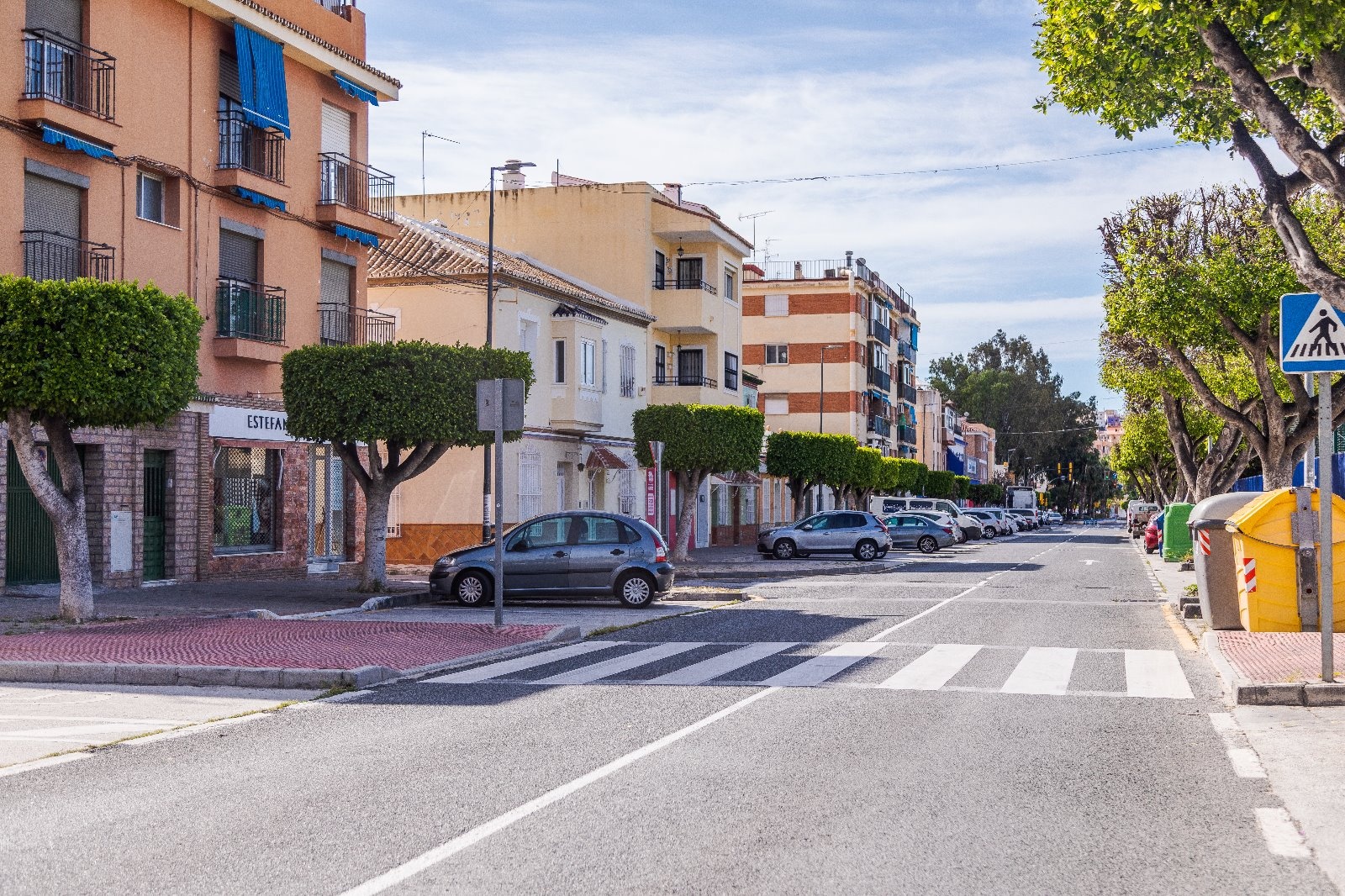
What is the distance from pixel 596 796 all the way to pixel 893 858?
1881mm

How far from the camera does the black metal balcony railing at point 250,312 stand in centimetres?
2609

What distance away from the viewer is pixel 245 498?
1069 inches

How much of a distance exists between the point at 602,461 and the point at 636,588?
18966mm

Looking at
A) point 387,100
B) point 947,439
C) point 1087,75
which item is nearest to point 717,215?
point 387,100

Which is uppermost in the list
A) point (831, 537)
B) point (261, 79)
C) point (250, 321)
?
point (261, 79)

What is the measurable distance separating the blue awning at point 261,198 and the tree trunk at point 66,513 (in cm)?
939

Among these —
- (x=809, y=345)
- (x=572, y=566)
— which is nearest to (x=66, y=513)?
(x=572, y=566)

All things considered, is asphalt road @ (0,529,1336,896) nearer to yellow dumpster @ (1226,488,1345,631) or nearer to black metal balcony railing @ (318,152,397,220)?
yellow dumpster @ (1226,488,1345,631)

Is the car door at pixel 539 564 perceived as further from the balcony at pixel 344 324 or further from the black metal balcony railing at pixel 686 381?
the black metal balcony railing at pixel 686 381

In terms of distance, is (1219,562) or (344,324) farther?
(344,324)

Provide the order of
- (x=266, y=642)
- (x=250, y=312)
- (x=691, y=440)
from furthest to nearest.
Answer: (x=691, y=440), (x=250, y=312), (x=266, y=642)

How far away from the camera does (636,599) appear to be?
21.6 meters

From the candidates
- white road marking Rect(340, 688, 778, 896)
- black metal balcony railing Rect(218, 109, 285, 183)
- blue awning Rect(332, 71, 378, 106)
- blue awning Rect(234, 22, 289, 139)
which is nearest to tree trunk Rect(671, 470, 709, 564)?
blue awning Rect(332, 71, 378, 106)

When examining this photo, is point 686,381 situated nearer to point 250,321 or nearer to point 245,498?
point 245,498
